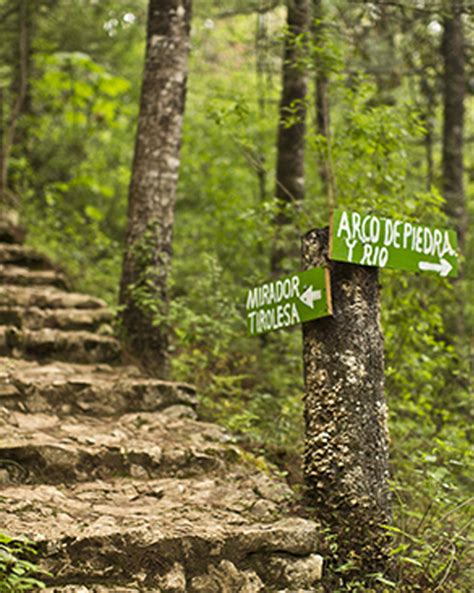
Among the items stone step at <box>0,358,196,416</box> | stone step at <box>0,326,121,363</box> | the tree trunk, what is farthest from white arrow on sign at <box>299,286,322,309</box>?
the tree trunk

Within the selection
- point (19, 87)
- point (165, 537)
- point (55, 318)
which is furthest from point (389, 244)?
point (19, 87)

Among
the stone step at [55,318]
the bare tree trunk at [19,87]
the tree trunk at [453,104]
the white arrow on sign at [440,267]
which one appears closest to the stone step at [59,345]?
the stone step at [55,318]

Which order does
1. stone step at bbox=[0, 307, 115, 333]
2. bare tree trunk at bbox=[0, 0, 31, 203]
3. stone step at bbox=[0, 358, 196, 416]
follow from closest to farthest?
stone step at bbox=[0, 358, 196, 416]
stone step at bbox=[0, 307, 115, 333]
bare tree trunk at bbox=[0, 0, 31, 203]

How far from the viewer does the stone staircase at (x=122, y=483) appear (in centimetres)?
336

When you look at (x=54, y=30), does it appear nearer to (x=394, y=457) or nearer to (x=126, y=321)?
(x=126, y=321)

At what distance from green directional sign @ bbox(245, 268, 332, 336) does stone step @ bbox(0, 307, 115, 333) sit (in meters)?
2.30

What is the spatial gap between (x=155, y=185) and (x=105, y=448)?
2787mm

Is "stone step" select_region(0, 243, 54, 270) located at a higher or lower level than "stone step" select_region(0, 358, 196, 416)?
higher

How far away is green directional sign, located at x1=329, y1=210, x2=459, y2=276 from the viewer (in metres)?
3.79

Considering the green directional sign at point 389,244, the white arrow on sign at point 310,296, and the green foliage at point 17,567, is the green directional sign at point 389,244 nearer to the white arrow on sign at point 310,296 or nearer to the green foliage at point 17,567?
the white arrow on sign at point 310,296

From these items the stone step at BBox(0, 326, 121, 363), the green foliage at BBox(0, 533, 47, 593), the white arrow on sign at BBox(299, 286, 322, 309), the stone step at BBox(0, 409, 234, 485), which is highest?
the white arrow on sign at BBox(299, 286, 322, 309)

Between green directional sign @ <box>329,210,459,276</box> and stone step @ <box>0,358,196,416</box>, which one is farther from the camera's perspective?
stone step @ <box>0,358,196,416</box>

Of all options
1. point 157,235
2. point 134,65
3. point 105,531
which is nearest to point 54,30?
point 134,65

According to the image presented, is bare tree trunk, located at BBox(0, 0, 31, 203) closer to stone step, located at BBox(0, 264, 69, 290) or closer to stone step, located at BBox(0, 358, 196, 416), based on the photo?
stone step, located at BBox(0, 264, 69, 290)
